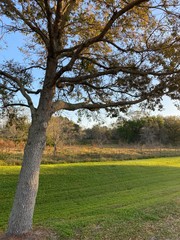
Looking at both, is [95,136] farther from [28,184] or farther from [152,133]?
[28,184]

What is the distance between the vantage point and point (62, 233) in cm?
532

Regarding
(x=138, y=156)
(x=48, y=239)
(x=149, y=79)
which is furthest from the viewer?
(x=138, y=156)

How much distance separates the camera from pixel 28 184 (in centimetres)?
538

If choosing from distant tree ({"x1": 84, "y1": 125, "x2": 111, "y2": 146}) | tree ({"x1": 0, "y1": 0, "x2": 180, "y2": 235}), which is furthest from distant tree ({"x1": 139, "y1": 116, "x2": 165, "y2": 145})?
tree ({"x1": 0, "y1": 0, "x2": 180, "y2": 235})

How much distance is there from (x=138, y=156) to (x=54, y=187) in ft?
62.9

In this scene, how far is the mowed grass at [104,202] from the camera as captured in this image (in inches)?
222

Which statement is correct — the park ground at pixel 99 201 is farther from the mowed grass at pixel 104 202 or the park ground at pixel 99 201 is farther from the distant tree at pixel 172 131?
the distant tree at pixel 172 131

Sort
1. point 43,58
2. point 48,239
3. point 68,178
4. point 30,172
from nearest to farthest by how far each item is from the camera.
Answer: point 48,239 → point 30,172 → point 43,58 → point 68,178

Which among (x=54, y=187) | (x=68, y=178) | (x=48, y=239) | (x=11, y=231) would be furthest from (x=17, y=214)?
(x=68, y=178)

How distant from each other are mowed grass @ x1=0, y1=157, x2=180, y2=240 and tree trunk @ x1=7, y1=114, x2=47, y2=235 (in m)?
0.68

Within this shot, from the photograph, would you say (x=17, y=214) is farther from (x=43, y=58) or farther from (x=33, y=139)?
(x=43, y=58)

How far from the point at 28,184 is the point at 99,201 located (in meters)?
7.25

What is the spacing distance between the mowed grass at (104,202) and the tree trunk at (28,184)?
26.7 inches

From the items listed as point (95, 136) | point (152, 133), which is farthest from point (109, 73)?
point (152, 133)
